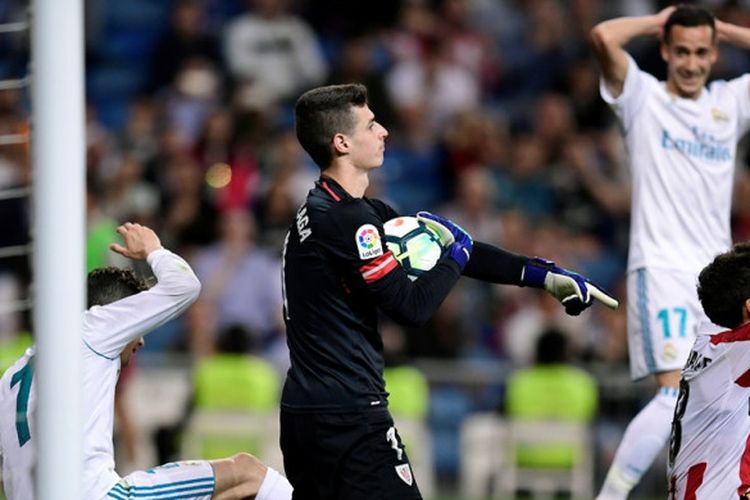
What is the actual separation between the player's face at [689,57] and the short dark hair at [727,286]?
1820 millimetres

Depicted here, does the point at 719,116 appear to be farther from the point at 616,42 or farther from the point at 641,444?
the point at 641,444

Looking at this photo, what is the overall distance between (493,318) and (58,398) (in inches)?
372

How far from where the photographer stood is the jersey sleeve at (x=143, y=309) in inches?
250

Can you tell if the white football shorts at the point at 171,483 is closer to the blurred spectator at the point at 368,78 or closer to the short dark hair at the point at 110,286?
the short dark hair at the point at 110,286

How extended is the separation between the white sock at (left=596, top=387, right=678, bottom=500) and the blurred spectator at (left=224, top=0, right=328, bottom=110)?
28.6ft

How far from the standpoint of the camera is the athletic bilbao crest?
605 cm

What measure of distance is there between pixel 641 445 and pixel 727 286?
168 cm

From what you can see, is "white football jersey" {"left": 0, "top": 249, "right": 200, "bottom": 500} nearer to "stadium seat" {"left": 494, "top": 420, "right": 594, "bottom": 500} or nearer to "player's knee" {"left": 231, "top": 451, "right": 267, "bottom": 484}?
"player's knee" {"left": 231, "top": 451, "right": 267, "bottom": 484}

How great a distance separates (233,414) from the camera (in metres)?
12.8

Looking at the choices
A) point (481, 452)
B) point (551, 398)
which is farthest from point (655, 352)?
point (481, 452)

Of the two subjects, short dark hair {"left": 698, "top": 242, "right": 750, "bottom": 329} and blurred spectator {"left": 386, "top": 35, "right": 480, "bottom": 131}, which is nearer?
short dark hair {"left": 698, "top": 242, "right": 750, "bottom": 329}

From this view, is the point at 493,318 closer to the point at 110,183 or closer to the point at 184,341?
the point at 184,341

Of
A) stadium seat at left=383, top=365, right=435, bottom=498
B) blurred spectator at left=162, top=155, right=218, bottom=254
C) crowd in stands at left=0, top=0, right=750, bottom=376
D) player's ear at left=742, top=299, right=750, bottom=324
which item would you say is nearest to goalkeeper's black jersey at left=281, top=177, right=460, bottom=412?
player's ear at left=742, top=299, right=750, bottom=324

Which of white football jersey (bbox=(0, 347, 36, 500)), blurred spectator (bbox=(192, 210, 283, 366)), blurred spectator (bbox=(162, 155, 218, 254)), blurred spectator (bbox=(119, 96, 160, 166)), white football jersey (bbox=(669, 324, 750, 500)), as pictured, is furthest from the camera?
blurred spectator (bbox=(119, 96, 160, 166))
